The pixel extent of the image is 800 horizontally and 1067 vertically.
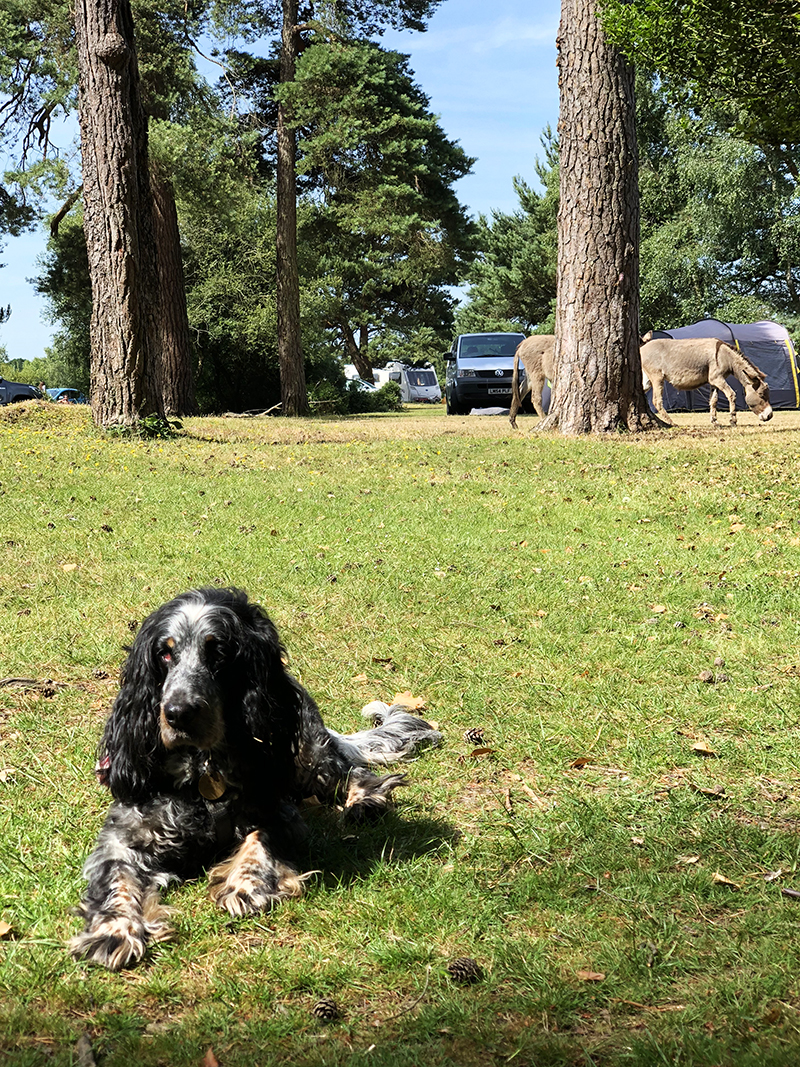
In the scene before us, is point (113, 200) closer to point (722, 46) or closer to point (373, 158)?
point (722, 46)

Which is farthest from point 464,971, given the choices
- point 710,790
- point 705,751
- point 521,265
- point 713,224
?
point 521,265

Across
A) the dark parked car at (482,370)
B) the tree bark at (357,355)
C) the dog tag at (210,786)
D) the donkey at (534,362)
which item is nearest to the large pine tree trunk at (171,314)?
the donkey at (534,362)

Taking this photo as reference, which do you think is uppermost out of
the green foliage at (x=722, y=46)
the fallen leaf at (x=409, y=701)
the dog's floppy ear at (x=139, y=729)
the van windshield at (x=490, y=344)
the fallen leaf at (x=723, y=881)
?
the green foliage at (x=722, y=46)

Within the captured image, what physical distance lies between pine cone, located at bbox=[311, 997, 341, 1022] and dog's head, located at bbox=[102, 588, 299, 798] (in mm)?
839

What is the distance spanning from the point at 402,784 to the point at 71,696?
6.32 ft

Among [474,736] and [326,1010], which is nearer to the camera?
[326,1010]

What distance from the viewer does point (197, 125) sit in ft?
76.2

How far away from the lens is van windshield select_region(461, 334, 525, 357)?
2864 centimetres

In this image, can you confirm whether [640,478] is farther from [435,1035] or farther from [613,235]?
[435,1035]

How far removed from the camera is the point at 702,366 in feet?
66.9

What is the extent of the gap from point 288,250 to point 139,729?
23.1 meters

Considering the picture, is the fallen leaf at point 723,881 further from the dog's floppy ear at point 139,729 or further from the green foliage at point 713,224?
the green foliage at point 713,224

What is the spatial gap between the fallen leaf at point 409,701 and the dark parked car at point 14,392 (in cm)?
3291

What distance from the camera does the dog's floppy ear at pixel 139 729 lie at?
126 inches
